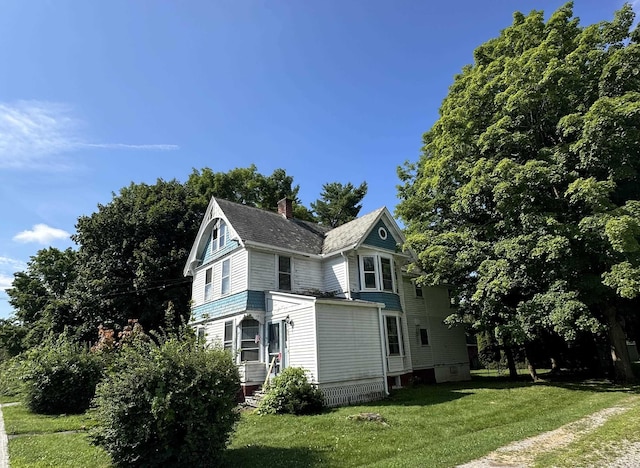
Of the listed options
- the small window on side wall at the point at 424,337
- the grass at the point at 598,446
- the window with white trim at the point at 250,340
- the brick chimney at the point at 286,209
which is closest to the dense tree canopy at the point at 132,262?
the window with white trim at the point at 250,340

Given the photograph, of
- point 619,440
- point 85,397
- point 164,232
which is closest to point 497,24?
point 619,440

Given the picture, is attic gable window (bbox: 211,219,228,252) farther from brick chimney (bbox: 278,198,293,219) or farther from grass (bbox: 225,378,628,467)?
grass (bbox: 225,378,628,467)

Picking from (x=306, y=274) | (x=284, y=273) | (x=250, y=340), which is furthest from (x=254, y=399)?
(x=306, y=274)

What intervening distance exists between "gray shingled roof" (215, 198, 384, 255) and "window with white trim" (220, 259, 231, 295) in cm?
230

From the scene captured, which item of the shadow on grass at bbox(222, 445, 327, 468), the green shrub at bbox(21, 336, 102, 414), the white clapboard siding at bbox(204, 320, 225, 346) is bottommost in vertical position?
the shadow on grass at bbox(222, 445, 327, 468)

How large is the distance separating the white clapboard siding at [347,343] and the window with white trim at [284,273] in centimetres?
438

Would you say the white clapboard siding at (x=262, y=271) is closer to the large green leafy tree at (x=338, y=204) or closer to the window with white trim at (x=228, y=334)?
the window with white trim at (x=228, y=334)

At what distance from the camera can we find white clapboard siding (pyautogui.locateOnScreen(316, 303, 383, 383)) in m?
15.3

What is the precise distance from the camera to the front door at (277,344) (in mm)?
16984

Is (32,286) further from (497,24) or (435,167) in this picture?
(497,24)

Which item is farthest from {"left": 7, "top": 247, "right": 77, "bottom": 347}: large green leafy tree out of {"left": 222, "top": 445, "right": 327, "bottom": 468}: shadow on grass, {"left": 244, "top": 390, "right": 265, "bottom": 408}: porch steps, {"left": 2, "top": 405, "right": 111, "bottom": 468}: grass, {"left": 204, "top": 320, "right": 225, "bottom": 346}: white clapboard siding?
{"left": 222, "top": 445, "right": 327, "bottom": 468}: shadow on grass

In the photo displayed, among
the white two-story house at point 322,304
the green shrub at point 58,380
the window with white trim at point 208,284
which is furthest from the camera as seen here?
the window with white trim at point 208,284

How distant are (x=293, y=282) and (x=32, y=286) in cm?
3704

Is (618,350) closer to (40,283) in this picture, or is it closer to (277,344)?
(277,344)
